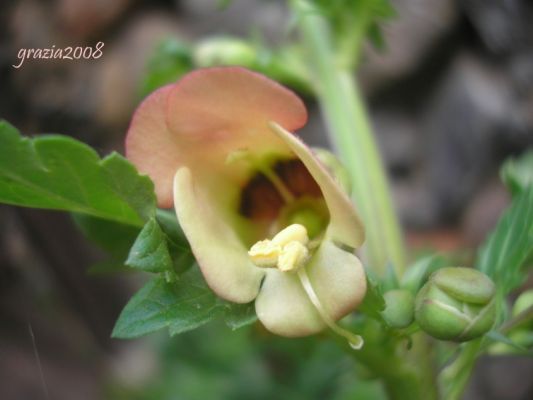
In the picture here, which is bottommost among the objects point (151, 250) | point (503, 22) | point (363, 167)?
point (503, 22)

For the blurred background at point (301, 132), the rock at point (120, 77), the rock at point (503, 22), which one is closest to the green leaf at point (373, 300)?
the blurred background at point (301, 132)

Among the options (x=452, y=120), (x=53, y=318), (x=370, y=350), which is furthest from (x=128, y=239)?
(x=53, y=318)

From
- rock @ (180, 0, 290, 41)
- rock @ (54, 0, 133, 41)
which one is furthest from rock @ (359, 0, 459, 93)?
rock @ (54, 0, 133, 41)

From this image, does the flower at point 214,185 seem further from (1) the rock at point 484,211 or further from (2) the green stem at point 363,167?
(1) the rock at point 484,211

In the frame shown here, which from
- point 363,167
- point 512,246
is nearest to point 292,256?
point 512,246

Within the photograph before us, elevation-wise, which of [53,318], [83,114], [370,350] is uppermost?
[370,350]

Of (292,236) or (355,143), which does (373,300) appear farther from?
(355,143)

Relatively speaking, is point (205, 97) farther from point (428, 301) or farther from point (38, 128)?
point (38, 128)
